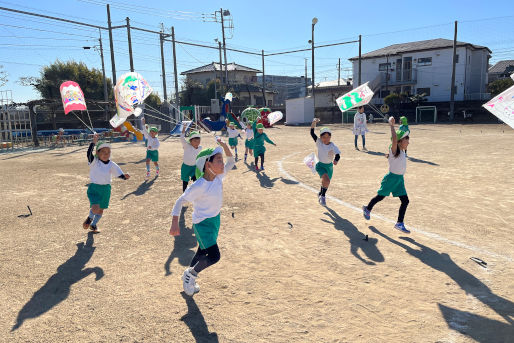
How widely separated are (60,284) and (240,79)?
56522mm

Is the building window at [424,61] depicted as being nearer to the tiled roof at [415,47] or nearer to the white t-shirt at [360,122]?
the tiled roof at [415,47]

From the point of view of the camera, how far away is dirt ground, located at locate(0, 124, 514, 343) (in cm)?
367

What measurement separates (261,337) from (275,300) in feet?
2.27

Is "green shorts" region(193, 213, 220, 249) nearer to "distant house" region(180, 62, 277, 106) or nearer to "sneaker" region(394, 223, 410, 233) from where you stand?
"sneaker" region(394, 223, 410, 233)

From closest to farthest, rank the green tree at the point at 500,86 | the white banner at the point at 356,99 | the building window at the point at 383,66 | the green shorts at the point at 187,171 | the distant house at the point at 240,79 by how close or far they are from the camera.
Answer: the green shorts at the point at 187,171
the white banner at the point at 356,99
the green tree at the point at 500,86
the building window at the point at 383,66
the distant house at the point at 240,79

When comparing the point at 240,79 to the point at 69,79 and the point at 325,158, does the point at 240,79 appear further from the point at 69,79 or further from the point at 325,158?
the point at 325,158

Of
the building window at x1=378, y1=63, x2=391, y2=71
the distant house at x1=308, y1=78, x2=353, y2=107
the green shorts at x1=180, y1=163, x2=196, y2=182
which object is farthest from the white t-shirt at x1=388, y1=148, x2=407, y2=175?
the distant house at x1=308, y1=78, x2=353, y2=107

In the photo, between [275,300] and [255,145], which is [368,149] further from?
[275,300]

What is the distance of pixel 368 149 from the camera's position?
1755 centimetres

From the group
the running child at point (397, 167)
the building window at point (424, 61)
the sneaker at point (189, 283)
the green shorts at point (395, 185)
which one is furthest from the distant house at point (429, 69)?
the sneaker at point (189, 283)

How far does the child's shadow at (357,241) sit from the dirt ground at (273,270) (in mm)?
30

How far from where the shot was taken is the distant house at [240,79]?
2130 inches

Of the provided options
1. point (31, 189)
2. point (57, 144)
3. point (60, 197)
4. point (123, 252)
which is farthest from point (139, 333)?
point (57, 144)

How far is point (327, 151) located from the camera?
26.8 feet
